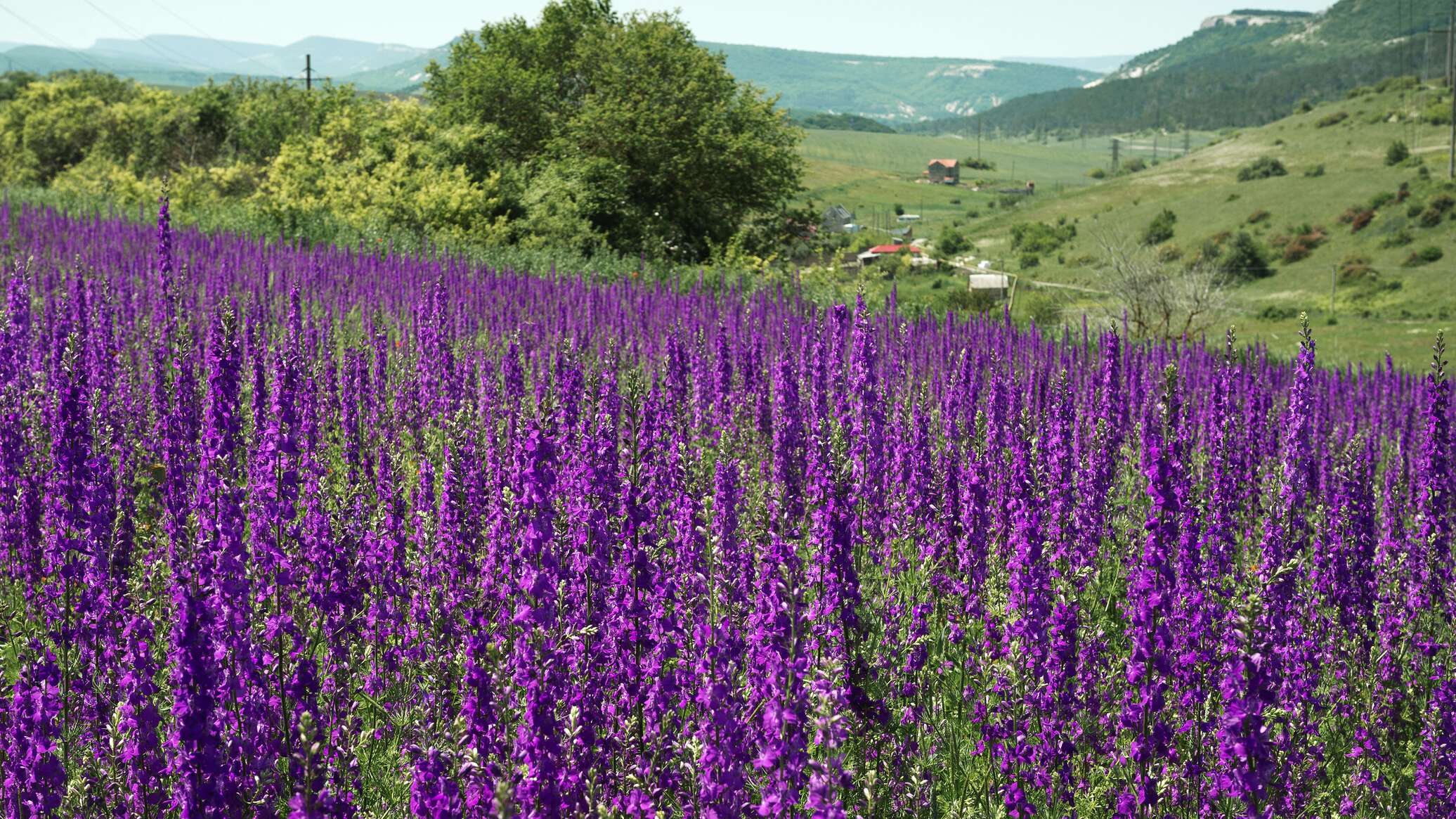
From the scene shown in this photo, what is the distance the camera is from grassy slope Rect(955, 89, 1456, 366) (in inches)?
2052

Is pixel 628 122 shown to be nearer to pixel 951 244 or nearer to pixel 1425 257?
pixel 1425 257

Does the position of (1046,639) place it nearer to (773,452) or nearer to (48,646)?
(773,452)

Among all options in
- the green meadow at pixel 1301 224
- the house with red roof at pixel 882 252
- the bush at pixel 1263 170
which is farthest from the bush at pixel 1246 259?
the bush at pixel 1263 170

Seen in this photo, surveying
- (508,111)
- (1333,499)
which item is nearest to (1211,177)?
(508,111)

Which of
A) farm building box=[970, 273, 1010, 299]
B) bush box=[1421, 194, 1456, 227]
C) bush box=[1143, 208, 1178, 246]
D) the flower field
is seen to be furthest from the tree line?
bush box=[1143, 208, 1178, 246]

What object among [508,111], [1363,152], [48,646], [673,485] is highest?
[1363,152]

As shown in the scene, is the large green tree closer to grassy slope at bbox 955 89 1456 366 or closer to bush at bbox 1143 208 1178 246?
grassy slope at bbox 955 89 1456 366

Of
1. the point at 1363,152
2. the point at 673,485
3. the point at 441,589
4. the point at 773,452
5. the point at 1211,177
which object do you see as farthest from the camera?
the point at 1211,177

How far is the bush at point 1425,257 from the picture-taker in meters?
75.1

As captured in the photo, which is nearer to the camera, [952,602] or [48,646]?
[48,646]

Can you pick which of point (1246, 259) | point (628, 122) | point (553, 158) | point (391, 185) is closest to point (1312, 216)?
point (1246, 259)

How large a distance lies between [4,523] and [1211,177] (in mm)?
139565

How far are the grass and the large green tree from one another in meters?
13.8

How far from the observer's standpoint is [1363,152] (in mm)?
119438
